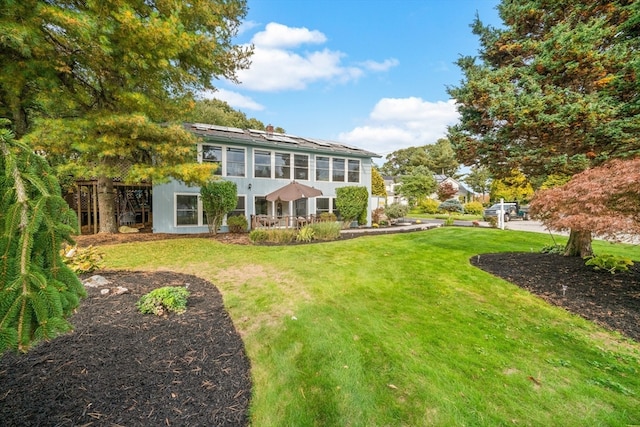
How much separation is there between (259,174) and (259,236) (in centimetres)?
556

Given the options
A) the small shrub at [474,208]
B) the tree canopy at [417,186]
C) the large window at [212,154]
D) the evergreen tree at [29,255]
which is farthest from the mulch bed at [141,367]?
the tree canopy at [417,186]

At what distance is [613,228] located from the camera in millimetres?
4453

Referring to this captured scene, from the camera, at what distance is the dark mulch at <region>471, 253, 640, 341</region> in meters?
4.26

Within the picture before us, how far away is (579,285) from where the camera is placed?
18.0 feet

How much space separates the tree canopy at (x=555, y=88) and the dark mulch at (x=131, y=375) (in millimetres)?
8037

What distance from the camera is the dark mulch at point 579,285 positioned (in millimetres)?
4262

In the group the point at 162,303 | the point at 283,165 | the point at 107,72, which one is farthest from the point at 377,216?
the point at 162,303

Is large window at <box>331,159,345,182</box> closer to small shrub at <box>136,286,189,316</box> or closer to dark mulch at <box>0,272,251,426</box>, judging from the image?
small shrub at <box>136,286,189,316</box>

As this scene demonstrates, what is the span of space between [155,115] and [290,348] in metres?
10.3

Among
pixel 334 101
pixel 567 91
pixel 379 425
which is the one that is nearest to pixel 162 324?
pixel 379 425

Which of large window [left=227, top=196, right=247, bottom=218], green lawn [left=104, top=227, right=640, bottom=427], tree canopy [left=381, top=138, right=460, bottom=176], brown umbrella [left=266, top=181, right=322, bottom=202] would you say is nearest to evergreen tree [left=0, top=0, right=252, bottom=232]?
brown umbrella [left=266, top=181, right=322, bottom=202]

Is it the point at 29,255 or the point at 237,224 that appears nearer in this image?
the point at 29,255

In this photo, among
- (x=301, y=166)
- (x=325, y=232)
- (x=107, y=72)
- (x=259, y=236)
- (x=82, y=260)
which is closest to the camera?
(x=82, y=260)

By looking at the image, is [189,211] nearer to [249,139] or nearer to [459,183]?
[249,139]
